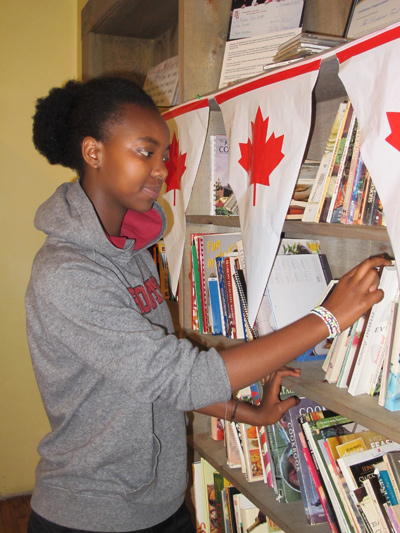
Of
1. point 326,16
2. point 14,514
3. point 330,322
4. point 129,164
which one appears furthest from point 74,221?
point 14,514

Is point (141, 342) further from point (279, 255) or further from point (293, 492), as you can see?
point (293, 492)

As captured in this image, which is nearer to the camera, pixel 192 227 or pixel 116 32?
pixel 192 227

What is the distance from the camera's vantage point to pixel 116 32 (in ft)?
8.13

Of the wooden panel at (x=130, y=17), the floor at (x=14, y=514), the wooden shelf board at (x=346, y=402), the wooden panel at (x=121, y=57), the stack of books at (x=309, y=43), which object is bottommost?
the floor at (x=14, y=514)

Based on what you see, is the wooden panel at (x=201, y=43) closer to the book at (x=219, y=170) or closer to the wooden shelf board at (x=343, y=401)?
the book at (x=219, y=170)

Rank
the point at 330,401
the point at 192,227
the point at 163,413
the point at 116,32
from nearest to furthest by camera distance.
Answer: the point at 330,401
the point at 163,413
the point at 192,227
the point at 116,32

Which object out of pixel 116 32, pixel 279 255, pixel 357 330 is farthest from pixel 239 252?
pixel 116 32

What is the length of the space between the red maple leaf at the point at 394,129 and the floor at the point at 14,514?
243cm

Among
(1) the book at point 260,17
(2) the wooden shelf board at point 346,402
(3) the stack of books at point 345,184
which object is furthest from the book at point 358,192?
(1) the book at point 260,17

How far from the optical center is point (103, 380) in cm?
103

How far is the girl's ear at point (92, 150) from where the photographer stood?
111cm

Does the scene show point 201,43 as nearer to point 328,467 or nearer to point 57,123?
point 57,123

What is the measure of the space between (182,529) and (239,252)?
73 cm

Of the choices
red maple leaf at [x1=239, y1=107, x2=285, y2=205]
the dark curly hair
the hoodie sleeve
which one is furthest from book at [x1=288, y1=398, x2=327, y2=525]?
the dark curly hair
